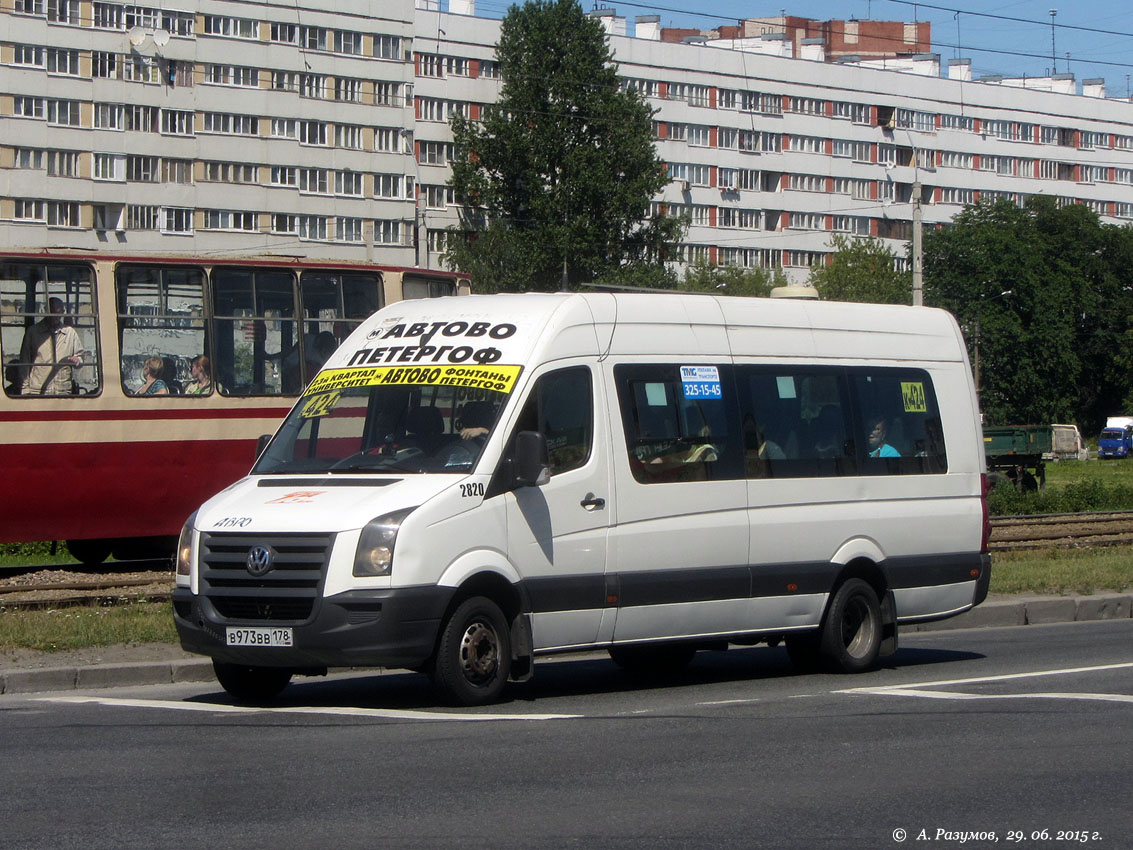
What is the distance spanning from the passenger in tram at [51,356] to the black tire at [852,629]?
10.0m

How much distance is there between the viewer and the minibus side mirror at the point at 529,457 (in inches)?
390

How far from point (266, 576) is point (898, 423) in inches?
207

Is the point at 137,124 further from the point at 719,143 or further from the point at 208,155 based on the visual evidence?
the point at 719,143

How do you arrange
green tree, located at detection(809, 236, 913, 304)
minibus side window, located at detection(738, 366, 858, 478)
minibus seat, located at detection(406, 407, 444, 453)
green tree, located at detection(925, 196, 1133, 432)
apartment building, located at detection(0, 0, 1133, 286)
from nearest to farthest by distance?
minibus seat, located at detection(406, 407, 444, 453), minibus side window, located at detection(738, 366, 858, 478), apartment building, located at detection(0, 0, 1133, 286), green tree, located at detection(925, 196, 1133, 432), green tree, located at detection(809, 236, 913, 304)

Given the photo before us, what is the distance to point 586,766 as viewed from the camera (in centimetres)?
783

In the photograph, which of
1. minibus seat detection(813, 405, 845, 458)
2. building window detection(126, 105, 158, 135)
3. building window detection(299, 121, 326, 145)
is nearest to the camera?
minibus seat detection(813, 405, 845, 458)

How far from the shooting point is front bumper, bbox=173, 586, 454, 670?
30.7 ft

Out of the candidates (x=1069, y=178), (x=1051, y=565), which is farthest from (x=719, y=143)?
(x=1051, y=565)

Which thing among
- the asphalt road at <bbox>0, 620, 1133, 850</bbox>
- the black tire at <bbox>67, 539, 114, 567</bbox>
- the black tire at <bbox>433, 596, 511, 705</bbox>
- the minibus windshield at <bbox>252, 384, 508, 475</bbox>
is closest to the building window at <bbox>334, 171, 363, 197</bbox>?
the black tire at <bbox>67, 539, 114, 567</bbox>

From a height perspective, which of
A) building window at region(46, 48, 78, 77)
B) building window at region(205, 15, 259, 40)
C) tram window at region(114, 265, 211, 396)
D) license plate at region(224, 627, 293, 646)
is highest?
building window at region(205, 15, 259, 40)

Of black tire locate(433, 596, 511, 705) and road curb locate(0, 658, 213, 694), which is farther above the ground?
black tire locate(433, 596, 511, 705)

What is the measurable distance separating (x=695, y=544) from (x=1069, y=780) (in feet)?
12.6

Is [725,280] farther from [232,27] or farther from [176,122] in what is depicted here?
[176,122]

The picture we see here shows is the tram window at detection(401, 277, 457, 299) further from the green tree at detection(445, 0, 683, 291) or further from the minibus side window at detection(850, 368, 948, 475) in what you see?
the green tree at detection(445, 0, 683, 291)
